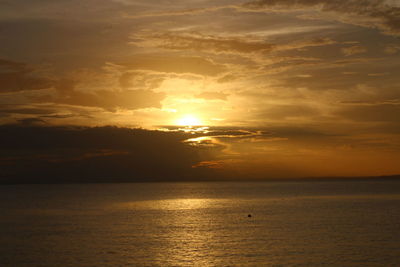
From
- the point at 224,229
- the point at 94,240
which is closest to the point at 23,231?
the point at 94,240

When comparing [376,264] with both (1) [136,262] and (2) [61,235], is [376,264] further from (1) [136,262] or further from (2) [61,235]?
(2) [61,235]

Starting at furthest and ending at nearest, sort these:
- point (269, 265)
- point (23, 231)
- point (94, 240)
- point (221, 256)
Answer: point (23, 231) → point (94, 240) → point (221, 256) → point (269, 265)

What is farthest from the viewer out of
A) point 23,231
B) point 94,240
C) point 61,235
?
point 23,231

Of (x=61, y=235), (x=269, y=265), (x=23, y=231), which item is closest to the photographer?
(x=269, y=265)

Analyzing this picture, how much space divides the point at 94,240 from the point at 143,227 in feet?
52.6

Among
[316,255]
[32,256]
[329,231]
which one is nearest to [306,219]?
[329,231]

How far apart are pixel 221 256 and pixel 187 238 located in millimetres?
14653

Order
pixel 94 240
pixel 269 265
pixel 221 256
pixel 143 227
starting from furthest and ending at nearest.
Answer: pixel 143 227 → pixel 94 240 → pixel 221 256 → pixel 269 265

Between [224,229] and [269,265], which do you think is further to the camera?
[224,229]

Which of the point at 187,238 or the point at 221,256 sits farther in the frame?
the point at 187,238

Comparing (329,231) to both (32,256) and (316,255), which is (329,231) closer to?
(316,255)

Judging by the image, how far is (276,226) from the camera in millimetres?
72688

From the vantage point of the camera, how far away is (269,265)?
4191 centimetres

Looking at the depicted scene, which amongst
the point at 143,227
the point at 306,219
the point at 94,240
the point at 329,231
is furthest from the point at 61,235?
the point at 306,219
